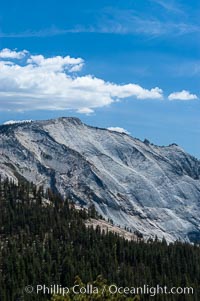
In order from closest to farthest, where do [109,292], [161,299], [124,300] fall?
[109,292] < [124,300] < [161,299]

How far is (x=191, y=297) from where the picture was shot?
19750 centimetres

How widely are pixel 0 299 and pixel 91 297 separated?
517 feet

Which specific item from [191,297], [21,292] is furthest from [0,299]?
[191,297]

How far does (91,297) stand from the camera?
1838 inches

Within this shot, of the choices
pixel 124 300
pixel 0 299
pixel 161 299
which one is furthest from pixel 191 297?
pixel 124 300

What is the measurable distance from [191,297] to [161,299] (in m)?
14.2

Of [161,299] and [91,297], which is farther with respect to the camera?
[161,299]

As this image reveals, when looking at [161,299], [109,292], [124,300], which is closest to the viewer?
[109,292]

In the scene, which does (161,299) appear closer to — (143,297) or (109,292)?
(143,297)

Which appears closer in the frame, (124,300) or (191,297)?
(124,300)

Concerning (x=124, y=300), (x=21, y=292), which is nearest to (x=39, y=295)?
(x=21, y=292)

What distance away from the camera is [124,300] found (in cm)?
5041

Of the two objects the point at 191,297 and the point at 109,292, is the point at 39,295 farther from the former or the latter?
the point at 109,292

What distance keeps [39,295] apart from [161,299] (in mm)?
45037
